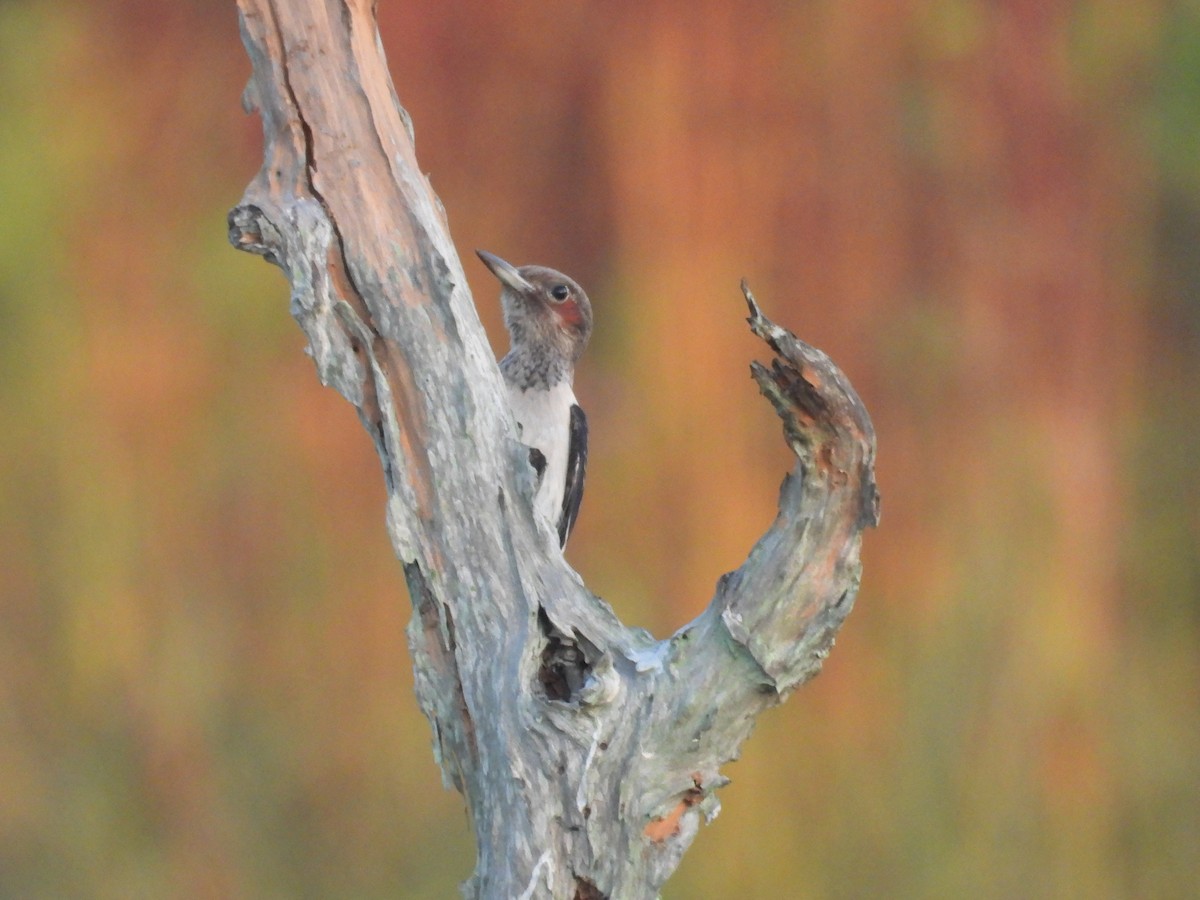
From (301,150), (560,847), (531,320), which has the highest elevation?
(531,320)

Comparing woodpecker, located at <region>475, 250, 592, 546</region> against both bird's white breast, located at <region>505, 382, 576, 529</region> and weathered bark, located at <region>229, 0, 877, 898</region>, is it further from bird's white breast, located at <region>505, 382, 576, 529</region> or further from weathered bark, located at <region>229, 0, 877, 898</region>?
weathered bark, located at <region>229, 0, 877, 898</region>

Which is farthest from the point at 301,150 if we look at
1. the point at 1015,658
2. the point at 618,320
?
the point at 1015,658

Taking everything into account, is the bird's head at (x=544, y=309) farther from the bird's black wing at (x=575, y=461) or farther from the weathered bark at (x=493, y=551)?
the weathered bark at (x=493, y=551)

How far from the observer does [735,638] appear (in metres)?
1.65

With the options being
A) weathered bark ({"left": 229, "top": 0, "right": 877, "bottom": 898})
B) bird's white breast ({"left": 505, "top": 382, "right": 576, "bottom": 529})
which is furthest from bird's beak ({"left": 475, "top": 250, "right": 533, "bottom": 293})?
weathered bark ({"left": 229, "top": 0, "right": 877, "bottom": 898})

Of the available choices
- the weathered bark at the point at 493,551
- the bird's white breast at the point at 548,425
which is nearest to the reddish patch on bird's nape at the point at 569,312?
the bird's white breast at the point at 548,425

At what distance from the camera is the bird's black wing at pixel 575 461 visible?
266 cm

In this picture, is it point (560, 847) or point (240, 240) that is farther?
point (240, 240)

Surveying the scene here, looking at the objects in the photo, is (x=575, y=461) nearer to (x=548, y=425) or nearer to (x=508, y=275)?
(x=548, y=425)

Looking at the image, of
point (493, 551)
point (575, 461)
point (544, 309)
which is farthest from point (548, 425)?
point (493, 551)

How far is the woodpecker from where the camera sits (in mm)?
2600

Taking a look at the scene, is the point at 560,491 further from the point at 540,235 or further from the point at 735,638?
the point at 735,638

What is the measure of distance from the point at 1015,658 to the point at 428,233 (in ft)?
6.71

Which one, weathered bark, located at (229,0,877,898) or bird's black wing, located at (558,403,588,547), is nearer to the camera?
weathered bark, located at (229,0,877,898)
